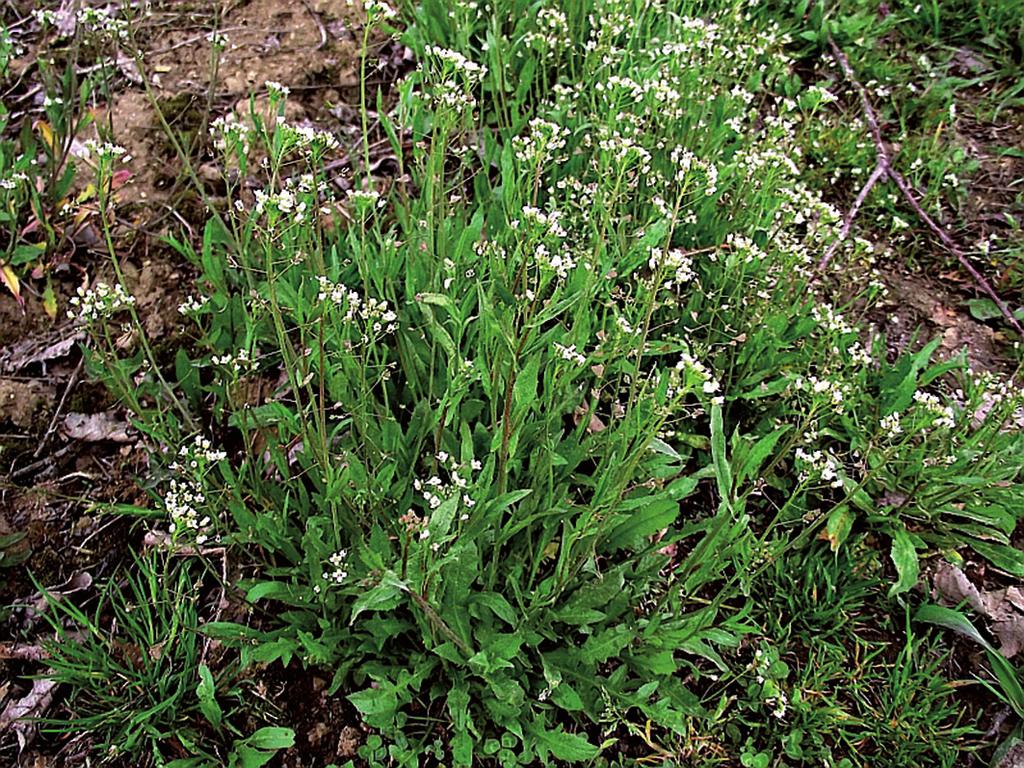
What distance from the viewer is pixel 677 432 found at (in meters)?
2.95

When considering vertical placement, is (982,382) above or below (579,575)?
above

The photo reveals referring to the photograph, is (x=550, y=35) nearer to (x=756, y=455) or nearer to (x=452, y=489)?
(x=756, y=455)

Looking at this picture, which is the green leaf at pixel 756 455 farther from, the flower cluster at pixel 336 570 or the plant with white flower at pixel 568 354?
the flower cluster at pixel 336 570

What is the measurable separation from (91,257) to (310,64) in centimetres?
151

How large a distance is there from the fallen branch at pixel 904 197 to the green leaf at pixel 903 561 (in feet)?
3.96

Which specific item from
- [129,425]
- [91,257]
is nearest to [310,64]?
[91,257]

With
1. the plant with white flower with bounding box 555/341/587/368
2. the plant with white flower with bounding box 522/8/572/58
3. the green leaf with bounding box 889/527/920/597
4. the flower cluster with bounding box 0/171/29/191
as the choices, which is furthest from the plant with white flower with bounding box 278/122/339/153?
the green leaf with bounding box 889/527/920/597

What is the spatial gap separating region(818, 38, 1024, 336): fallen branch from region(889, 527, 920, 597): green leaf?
1.21 m

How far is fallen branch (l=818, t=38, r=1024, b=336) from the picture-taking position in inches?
144

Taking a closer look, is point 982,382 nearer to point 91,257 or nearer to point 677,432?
point 677,432

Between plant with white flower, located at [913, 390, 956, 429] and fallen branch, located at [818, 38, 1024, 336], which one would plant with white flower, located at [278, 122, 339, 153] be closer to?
plant with white flower, located at [913, 390, 956, 429]

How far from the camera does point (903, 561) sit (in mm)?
2768

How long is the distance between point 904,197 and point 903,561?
2.08 metres

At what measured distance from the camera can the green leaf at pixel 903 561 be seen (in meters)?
2.72
